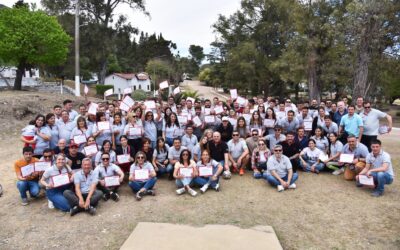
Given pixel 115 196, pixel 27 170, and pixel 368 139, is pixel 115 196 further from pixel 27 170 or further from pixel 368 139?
pixel 368 139

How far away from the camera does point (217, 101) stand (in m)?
9.27

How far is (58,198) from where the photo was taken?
5.93 meters

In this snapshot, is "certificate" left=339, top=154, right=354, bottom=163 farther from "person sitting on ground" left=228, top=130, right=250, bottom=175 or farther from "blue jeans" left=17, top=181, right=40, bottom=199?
"blue jeans" left=17, top=181, right=40, bottom=199

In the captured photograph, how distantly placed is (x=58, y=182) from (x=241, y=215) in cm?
325

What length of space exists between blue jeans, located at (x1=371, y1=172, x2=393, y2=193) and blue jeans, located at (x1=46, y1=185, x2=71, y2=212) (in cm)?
585

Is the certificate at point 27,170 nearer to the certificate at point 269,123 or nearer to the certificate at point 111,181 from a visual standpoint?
the certificate at point 111,181

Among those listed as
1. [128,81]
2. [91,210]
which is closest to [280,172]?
[91,210]

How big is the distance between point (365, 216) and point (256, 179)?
8.16ft

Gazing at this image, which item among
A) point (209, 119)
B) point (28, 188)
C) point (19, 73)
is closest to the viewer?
point (28, 188)

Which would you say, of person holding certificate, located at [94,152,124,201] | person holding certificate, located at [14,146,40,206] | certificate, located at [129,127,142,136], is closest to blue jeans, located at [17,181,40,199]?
person holding certificate, located at [14,146,40,206]

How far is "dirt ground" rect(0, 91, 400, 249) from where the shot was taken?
495 cm

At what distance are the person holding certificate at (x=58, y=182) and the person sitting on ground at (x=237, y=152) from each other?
362 cm

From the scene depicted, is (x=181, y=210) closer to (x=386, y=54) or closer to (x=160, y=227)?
(x=160, y=227)

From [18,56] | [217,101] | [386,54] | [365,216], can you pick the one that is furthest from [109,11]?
[365,216]
